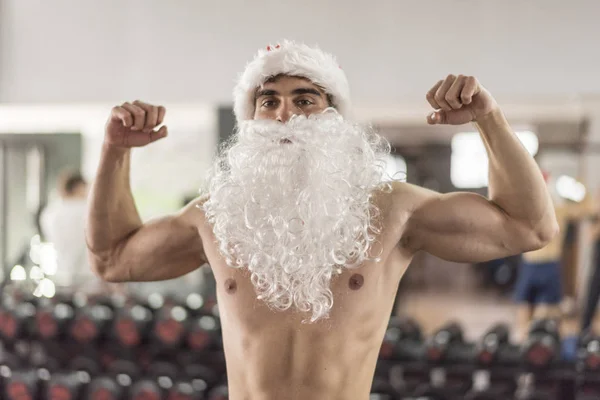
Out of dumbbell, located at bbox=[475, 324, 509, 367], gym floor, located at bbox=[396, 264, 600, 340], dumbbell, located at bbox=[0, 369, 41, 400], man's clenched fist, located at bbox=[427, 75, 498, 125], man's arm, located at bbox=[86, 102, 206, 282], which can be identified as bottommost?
gym floor, located at bbox=[396, 264, 600, 340]

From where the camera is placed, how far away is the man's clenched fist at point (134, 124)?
1492 millimetres

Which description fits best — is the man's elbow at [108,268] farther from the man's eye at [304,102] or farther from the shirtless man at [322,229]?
the man's eye at [304,102]

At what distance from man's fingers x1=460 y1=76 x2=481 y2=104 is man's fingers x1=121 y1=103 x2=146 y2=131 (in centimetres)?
68

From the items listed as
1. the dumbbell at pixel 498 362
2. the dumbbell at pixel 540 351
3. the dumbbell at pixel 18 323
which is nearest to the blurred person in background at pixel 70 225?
the dumbbell at pixel 18 323

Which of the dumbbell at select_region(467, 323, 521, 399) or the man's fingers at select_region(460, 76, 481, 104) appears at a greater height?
the man's fingers at select_region(460, 76, 481, 104)

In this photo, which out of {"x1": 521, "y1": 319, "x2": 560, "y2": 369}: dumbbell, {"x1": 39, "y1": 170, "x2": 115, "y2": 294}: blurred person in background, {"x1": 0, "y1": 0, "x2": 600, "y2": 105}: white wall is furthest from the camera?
{"x1": 39, "y1": 170, "x2": 115, "y2": 294}: blurred person in background

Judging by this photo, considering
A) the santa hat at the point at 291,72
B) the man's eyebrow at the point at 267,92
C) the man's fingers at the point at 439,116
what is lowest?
the man's fingers at the point at 439,116

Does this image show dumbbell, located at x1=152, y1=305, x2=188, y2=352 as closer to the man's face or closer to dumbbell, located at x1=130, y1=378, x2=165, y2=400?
dumbbell, located at x1=130, y1=378, x2=165, y2=400

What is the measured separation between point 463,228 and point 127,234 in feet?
2.61

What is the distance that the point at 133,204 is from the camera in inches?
66.4

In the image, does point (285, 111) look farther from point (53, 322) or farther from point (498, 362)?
point (53, 322)

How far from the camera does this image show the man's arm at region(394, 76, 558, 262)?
137 centimetres

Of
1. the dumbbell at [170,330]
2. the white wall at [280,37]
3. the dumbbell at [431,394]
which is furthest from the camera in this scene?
the white wall at [280,37]

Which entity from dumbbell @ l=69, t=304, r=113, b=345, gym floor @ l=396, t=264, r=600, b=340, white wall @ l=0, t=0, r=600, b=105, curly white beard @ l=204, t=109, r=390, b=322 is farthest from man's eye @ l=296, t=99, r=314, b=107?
gym floor @ l=396, t=264, r=600, b=340
